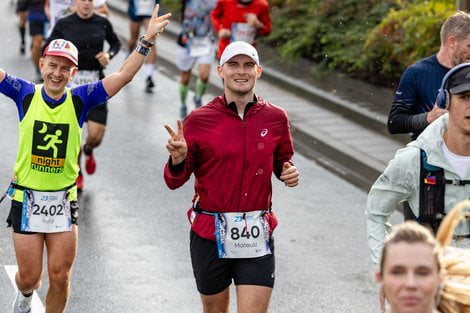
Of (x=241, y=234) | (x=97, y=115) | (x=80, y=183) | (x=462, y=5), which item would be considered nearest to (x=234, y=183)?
(x=241, y=234)

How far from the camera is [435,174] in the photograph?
5.62m

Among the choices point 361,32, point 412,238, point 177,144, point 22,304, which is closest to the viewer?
point 412,238

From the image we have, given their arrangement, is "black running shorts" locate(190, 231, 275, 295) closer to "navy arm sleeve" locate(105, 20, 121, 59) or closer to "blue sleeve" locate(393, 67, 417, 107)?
"blue sleeve" locate(393, 67, 417, 107)

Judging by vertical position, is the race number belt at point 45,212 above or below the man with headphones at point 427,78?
below

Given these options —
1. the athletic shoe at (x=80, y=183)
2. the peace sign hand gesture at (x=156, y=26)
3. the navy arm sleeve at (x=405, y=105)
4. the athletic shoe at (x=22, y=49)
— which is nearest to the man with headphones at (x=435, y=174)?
the navy arm sleeve at (x=405, y=105)

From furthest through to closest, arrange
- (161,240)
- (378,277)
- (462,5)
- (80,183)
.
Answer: (462,5) → (80,183) → (161,240) → (378,277)

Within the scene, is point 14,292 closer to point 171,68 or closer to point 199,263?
point 199,263

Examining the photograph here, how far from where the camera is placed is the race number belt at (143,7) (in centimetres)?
1716

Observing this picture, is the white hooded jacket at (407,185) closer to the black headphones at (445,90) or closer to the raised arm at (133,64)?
the black headphones at (445,90)

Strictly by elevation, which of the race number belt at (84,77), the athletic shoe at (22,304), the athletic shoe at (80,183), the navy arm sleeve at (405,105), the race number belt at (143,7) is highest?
the navy arm sleeve at (405,105)

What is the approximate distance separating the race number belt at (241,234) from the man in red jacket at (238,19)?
8.13m

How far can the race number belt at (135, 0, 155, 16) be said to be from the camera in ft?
56.3

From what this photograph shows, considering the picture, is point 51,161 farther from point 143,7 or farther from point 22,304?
point 143,7

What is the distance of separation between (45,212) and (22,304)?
2.52 feet
